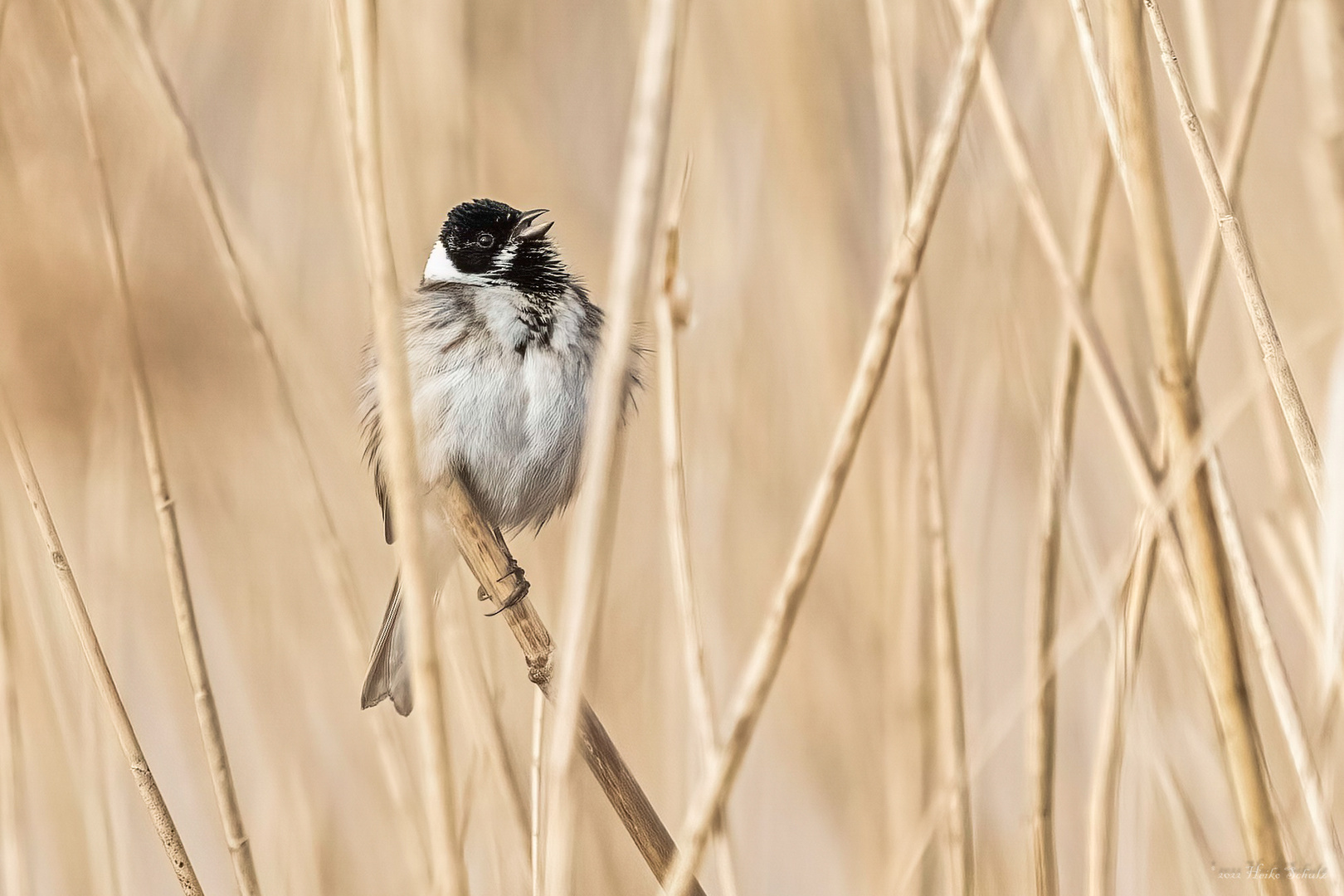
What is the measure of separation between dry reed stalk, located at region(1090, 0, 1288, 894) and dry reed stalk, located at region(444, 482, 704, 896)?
0.40 m

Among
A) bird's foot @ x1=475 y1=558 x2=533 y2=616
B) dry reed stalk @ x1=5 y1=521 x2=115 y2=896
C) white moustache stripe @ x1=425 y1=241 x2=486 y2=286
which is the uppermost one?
white moustache stripe @ x1=425 y1=241 x2=486 y2=286

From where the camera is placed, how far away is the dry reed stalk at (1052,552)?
93cm

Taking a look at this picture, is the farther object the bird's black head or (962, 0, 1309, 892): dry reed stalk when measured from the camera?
the bird's black head

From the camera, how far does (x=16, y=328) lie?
1783 mm

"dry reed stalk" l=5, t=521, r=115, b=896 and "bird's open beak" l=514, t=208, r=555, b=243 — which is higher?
"bird's open beak" l=514, t=208, r=555, b=243

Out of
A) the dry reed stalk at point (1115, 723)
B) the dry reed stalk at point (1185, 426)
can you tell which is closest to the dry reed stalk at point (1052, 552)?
the dry reed stalk at point (1115, 723)

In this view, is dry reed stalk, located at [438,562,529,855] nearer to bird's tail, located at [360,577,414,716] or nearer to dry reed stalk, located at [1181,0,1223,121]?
bird's tail, located at [360,577,414,716]

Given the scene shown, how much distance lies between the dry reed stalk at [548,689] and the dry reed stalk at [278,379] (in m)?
0.13

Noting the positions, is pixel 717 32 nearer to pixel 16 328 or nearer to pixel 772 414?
pixel 772 414

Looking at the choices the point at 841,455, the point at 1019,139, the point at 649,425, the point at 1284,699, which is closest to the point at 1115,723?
the point at 1284,699

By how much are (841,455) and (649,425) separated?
1153mm

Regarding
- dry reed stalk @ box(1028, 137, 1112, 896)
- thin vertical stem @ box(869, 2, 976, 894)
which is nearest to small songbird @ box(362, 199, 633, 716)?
thin vertical stem @ box(869, 2, 976, 894)

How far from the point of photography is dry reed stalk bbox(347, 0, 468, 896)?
0.64 metres

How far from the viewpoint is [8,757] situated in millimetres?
1156
